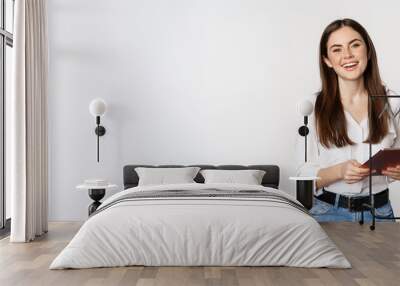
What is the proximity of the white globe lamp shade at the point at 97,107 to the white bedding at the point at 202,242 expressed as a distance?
2508 mm

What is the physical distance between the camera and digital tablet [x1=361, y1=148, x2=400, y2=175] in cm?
661

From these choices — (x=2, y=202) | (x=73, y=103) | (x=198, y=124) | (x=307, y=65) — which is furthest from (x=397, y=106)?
(x=2, y=202)

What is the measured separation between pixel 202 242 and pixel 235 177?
2123mm

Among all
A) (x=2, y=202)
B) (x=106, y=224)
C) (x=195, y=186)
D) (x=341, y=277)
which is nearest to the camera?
(x=341, y=277)

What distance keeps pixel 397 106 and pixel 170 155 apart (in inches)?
112

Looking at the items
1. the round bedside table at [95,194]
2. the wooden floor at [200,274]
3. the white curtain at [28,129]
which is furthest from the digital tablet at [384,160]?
the white curtain at [28,129]

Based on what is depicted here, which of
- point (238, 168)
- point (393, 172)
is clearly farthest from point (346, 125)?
point (238, 168)

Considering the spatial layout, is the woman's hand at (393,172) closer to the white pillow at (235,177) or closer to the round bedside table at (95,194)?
the white pillow at (235,177)

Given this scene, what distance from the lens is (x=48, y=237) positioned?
578 centimetres

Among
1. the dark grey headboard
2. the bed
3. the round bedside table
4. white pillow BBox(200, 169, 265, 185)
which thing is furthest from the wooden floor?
the dark grey headboard

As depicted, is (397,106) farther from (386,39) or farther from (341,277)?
(341,277)

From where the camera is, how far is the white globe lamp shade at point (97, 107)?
21.8ft

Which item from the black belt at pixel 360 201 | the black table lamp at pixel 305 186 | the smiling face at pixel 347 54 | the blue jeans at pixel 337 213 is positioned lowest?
the blue jeans at pixel 337 213

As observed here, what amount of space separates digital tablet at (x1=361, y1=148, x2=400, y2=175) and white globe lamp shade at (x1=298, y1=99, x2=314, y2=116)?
927 millimetres
